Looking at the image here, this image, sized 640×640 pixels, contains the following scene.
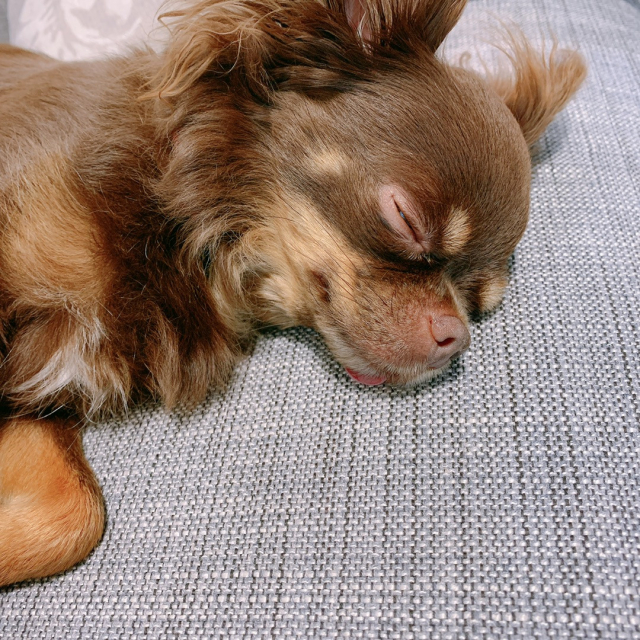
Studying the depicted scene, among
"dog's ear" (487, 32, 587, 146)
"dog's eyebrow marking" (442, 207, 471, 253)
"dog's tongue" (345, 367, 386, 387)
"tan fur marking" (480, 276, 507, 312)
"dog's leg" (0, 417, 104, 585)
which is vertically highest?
"dog's ear" (487, 32, 587, 146)

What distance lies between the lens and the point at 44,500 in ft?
4.71

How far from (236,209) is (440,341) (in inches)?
31.2

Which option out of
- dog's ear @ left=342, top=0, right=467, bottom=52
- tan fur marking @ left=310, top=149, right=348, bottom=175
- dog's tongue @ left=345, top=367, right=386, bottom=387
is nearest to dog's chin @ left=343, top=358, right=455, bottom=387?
dog's tongue @ left=345, top=367, right=386, bottom=387

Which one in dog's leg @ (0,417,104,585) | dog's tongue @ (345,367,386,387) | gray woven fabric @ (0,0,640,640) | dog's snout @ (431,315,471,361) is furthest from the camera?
dog's tongue @ (345,367,386,387)

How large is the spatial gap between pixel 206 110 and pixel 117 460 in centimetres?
111

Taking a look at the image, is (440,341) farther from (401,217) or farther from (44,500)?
(44,500)

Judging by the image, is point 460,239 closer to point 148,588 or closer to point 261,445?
point 261,445

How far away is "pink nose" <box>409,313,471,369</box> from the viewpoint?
1.48 m

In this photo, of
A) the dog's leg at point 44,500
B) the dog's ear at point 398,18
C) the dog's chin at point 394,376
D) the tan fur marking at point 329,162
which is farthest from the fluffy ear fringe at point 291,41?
the dog's leg at point 44,500

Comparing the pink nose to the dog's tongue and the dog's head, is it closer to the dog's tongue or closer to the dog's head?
the dog's head

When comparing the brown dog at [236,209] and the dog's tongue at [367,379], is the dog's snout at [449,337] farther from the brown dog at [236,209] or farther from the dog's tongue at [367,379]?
the dog's tongue at [367,379]

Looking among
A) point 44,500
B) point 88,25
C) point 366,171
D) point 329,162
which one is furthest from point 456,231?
point 88,25

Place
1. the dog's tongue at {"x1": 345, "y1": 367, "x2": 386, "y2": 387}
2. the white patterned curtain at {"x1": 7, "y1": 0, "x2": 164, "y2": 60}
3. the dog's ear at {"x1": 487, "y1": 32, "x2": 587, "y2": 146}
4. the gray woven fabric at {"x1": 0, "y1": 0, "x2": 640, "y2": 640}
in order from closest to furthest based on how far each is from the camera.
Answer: the gray woven fabric at {"x1": 0, "y1": 0, "x2": 640, "y2": 640}
the dog's tongue at {"x1": 345, "y1": 367, "x2": 386, "y2": 387}
the dog's ear at {"x1": 487, "y1": 32, "x2": 587, "y2": 146}
the white patterned curtain at {"x1": 7, "y1": 0, "x2": 164, "y2": 60}

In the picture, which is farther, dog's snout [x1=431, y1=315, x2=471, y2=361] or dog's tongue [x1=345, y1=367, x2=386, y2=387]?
dog's tongue [x1=345, y1=367, x2=386, y2=387]
